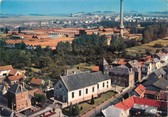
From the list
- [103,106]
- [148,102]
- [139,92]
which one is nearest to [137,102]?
[148,102]

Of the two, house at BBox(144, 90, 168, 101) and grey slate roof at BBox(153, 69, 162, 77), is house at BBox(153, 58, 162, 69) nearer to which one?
grey slate roof at BBox(153, 69, 162, 77)

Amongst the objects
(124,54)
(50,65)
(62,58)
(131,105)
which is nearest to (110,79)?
(131,105)

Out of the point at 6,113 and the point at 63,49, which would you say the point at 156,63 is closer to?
the point at 63,49

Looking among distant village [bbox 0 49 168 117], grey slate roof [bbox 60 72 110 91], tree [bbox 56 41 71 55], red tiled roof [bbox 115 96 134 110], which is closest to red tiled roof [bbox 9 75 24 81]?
distant village [bbox 0 49 168 117]

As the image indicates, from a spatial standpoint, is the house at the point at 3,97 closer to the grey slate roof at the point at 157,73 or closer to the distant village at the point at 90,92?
the distant village at the point at 90,92

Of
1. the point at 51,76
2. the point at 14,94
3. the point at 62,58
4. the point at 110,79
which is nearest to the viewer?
the point at 14,94

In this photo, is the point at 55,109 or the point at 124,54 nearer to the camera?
the point at 55,109

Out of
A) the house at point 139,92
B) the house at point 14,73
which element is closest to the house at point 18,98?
the house at point 139,92

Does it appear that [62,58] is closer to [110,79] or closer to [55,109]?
[110,79]
